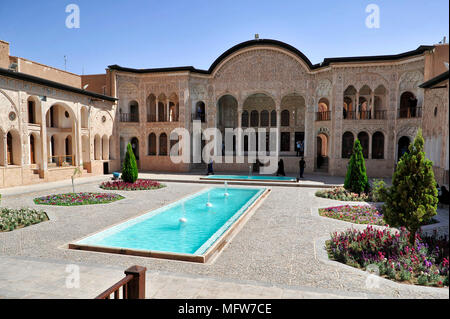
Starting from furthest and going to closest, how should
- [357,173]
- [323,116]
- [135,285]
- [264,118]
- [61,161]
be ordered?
1. [264,118]
2. [323,116]
3. [61,161]
4. [357,173]
5. [135,285]

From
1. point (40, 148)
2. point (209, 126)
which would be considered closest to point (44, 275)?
point (40, 148)

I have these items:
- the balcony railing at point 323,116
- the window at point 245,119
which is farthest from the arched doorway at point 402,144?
the window at point 245,119

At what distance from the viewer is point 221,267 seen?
19.0 ft

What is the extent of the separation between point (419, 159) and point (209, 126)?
19.3 metres

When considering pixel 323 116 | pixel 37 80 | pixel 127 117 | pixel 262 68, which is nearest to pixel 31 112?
pixel 37 80

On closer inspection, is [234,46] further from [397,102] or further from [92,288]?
[92,288]

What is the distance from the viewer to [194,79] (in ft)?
79.8

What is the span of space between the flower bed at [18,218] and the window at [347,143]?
19.8m

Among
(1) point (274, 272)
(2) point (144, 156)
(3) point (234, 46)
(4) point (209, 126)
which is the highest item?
(3) point (234, 46)

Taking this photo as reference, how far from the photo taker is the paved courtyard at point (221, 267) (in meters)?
4.67

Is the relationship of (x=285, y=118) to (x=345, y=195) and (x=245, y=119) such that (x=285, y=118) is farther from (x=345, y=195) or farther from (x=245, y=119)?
(x=345, y=195)

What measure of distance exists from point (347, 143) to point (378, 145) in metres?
2.11

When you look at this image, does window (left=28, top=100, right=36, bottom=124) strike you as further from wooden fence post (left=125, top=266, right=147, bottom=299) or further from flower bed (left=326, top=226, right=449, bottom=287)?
flower bed (left=326, top=226, right=449, bottom=287)

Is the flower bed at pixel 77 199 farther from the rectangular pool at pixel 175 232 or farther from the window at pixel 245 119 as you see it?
the window at pixel 245 119
